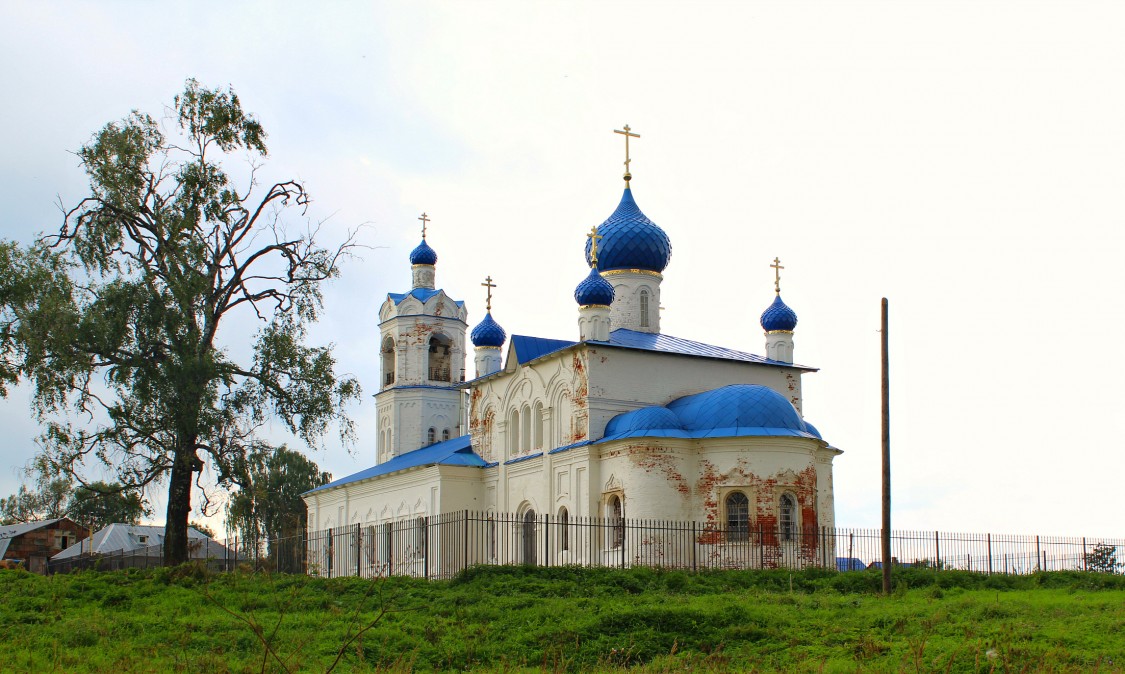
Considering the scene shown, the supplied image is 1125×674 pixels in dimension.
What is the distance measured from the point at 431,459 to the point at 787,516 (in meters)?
10.6

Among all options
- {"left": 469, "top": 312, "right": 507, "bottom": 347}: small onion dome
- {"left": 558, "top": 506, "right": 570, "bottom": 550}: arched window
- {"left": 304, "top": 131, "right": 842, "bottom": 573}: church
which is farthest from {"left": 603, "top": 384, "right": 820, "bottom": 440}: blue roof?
{"left": 469, "top": 312, "right": 507, "bottom": 347}: small onion dome

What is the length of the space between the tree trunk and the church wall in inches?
328

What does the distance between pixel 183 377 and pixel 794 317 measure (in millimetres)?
14956

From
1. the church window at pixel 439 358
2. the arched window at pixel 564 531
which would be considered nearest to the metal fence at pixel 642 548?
the arched window at pixel 564 531

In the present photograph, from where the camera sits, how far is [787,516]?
950 inches

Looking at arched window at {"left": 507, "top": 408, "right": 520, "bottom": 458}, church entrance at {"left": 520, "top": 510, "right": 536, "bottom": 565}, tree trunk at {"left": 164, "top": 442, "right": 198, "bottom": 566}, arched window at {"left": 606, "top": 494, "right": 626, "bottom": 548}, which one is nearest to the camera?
tree trunk at {"left": 164, "top": 442, "right": 198, "bottom": 566}

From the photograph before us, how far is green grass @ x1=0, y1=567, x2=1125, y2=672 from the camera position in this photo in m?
11.9

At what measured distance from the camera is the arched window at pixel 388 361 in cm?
3966

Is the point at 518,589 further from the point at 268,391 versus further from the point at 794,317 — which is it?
the point at 794,317

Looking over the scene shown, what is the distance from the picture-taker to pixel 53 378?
21.2 meters

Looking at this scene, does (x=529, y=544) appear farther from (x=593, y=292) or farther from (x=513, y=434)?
(x=593, y=292)

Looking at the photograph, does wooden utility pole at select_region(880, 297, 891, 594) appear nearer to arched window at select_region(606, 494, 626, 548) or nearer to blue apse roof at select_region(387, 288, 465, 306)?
arched window at select_region(606, 494, 626, 548)

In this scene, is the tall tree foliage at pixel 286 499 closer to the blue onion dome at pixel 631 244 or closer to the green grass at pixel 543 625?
the blue onion dome at pixel 631 244

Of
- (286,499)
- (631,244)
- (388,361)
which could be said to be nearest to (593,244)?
(631,244)
